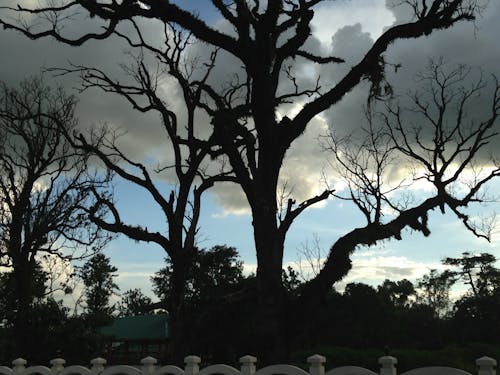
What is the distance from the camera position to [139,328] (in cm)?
4881

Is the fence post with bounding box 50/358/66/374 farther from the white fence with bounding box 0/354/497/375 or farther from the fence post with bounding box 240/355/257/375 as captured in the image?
the fence post with bounding box 240/355/257/375

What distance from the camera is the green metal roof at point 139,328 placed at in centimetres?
4697

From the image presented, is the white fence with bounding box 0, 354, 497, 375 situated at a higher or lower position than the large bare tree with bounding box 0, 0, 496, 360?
lower

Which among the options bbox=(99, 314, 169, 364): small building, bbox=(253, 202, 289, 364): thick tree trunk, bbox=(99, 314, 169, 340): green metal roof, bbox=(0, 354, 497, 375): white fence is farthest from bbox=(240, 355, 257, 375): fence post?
bbox=(99, 314, 169, 340): green metal roof

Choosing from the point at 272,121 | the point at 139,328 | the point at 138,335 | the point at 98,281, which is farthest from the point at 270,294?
the point at 98,281

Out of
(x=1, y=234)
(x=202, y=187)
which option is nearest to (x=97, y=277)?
(x=1, y=234)

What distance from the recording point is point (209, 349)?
1992cm

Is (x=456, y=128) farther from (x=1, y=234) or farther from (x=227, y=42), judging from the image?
(x=1, y=234)

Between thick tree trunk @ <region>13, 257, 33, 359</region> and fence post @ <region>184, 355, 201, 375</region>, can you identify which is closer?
fence post @ <region>184, 355, 201, 375</region>

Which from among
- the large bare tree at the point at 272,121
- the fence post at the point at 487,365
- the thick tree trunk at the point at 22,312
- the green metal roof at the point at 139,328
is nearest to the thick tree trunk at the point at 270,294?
the large bare tree at the point at 272,121

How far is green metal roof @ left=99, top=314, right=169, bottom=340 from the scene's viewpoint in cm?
4697

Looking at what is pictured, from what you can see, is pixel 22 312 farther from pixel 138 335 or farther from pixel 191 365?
pixel 138 335

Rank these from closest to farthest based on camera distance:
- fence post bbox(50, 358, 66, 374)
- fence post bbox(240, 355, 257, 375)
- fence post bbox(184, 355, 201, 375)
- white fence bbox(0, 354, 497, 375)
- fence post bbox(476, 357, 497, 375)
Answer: fence post bbox(476, 357, 497, 375) → white fence bbox(0, 354, 497, 375) → fence post bbox(240, 355, 257, 375) → fence post bbox(184, 355, 201, 375) → fence post bbox(50, 358, 66, 374)

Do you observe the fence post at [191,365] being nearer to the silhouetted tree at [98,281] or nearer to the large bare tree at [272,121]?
the large bare tree at [272,121]
